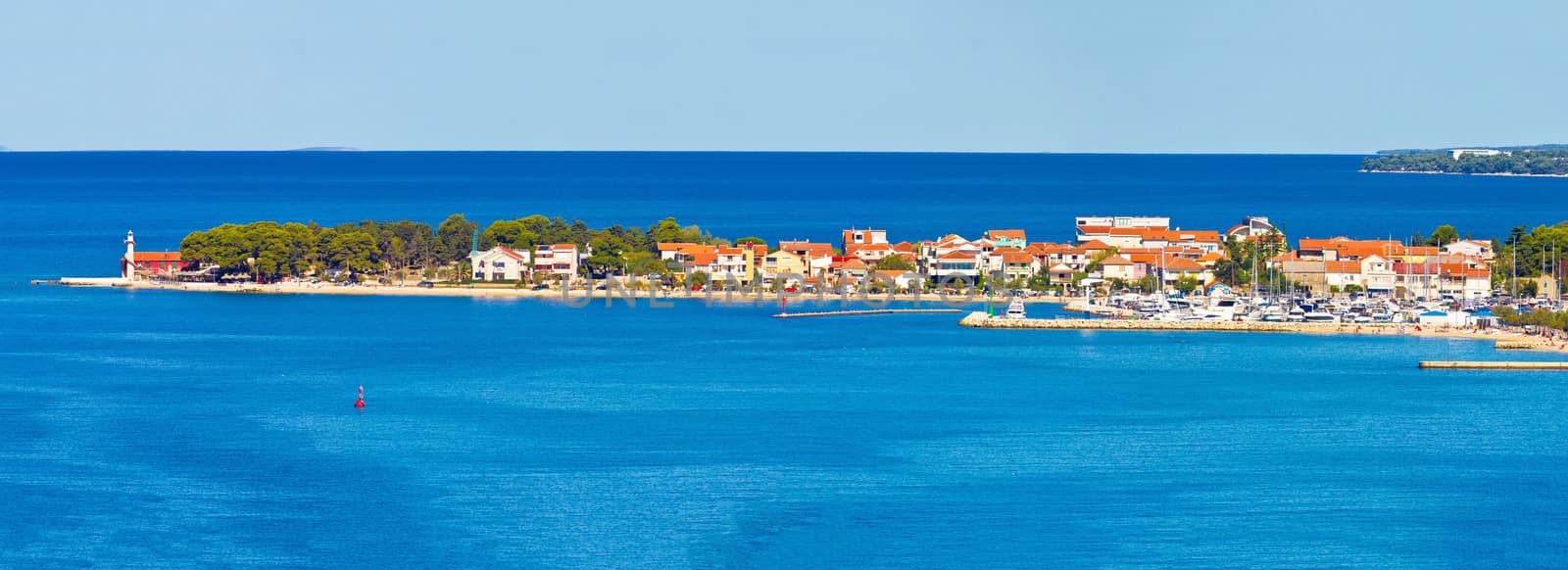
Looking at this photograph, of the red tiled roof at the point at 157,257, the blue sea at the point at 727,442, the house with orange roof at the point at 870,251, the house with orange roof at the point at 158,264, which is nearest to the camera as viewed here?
the blue sea at the point at 727,442

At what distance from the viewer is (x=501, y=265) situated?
48406mm

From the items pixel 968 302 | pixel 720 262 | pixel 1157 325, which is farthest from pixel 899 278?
pixel 1157 325

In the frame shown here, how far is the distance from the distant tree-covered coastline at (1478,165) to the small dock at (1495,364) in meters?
119

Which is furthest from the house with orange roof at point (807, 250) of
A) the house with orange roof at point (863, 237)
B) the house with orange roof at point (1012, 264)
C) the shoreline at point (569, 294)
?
the house with orange roof at point (1012, 264)

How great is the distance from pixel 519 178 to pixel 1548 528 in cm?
11642

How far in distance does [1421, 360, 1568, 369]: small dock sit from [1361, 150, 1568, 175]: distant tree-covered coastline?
390 ft

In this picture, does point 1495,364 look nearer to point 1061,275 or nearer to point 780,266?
point 1061,275

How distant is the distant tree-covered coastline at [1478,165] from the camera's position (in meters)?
146

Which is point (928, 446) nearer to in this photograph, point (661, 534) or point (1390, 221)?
point (661, 534)

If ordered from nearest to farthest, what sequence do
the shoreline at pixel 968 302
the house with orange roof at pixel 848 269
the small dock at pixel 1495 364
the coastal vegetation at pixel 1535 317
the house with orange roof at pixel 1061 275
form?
the small dock at pixel 1495 364 → the coastal vegetation at pixel 1535 317 → the shoreline at pixel 968 302 → the house with orange roof at pixel 1061 275 → the house with orange roof at pixel 848 269

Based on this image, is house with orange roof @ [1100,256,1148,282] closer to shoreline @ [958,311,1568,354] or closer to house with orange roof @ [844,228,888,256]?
shoreline @ [958,311,1568,354]

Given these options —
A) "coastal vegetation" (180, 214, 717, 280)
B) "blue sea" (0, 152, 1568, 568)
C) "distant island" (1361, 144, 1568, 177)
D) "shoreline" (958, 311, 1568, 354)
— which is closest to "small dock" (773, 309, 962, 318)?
"blue sea" (0, 152, 1568, 568)

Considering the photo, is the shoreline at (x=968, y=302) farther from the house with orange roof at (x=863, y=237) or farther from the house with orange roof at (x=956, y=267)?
the house with orange roof at (x=863, y=237)

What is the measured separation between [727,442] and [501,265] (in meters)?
24.3
